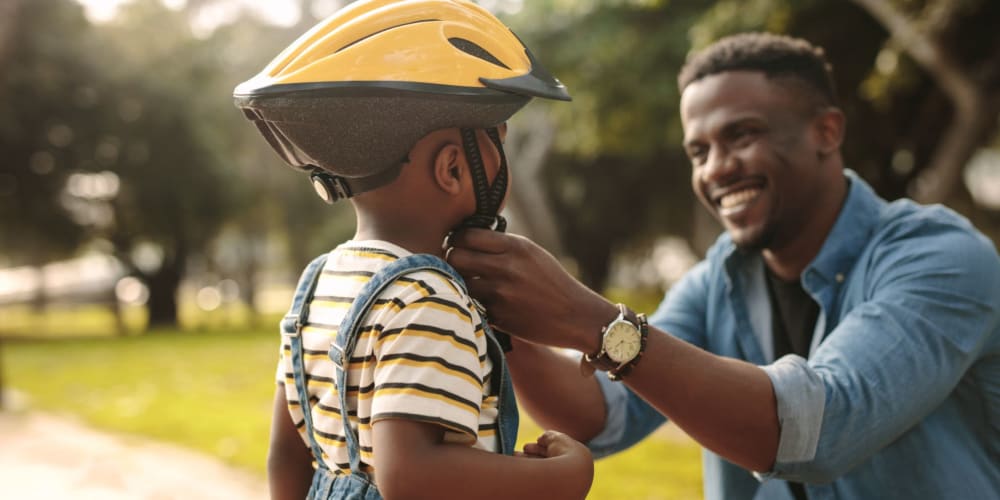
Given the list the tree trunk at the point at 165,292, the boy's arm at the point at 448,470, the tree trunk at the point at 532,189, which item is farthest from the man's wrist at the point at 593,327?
the tree trunk at the point at 165,292

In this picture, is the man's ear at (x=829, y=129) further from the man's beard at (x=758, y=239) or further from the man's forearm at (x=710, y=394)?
the man's forearm at (x=710, y=394)

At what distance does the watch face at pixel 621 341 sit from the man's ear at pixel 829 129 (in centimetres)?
133

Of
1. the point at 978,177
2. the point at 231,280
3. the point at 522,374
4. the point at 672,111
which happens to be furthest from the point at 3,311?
the point at 522,374

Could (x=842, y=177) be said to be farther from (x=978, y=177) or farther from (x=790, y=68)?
(x=978, y=177)

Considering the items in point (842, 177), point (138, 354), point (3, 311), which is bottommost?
point (3, 311)

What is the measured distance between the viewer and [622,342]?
205 centimetres

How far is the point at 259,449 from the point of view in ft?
26.2

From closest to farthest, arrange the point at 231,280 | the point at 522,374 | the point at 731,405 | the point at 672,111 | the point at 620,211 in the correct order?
the point at 731,405, the point at 522,374, the point at 672,111, the point at 620,211, the point at 231,280

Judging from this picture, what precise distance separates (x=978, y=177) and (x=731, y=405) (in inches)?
1008

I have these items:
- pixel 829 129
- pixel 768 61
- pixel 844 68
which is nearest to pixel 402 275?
pixel 768 61

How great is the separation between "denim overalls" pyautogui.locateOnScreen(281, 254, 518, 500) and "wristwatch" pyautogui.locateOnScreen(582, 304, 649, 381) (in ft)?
0.98

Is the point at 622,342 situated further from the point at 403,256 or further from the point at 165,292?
the point at 165,292

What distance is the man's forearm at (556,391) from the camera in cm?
250

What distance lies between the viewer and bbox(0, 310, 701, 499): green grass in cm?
704
